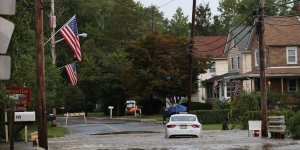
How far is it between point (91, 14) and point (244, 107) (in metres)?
59.4

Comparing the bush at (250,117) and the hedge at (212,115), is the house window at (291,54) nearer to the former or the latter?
the hedge at (212,115)

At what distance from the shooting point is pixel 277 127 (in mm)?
27109

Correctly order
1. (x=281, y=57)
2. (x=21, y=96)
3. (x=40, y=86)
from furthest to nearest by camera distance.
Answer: (x=281, y=57) → (x=40, y=86) → (x=21, y=96)

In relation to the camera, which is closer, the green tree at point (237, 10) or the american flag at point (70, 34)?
the american flag at point (70, 34)

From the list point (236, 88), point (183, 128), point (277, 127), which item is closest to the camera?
point (277, 127)

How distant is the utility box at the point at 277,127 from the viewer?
2677 centimetres

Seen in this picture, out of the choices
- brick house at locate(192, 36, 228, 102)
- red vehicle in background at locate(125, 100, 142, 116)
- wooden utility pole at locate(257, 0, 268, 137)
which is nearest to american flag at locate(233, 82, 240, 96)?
brick house at locate(192, 36, 228, 102)

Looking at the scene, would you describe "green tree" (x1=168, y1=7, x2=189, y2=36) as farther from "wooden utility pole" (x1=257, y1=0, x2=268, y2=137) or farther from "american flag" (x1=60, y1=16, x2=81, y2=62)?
"wooden utility pole" (x1=257, y1=0, x2=268, y2=137)

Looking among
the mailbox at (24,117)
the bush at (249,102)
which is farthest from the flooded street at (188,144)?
the bush at (249,102)

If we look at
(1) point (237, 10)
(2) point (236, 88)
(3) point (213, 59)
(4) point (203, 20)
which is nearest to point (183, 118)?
(2) point (236, 88)

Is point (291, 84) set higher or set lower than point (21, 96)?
higher

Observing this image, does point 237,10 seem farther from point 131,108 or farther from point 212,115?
point 212,115

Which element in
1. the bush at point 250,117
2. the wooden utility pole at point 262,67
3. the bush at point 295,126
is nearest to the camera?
the bush at point 295,126

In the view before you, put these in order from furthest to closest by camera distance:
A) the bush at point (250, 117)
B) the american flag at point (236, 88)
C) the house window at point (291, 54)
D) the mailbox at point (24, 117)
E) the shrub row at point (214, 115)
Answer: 1. the house window at point (291, 54)
2. the american flag at point (236, 88)
3. the shrub row at point (214, 115)
4. the bush at point (250, 117)
5. the mailbox at point (24, 117)
